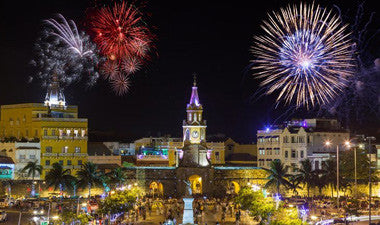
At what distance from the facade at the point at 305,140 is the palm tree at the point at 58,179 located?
27.1 metres

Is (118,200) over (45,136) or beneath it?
beneath

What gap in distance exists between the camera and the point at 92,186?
77.7m

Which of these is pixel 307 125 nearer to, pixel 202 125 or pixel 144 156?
pixel 202 125

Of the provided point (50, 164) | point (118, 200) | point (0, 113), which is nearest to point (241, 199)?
point (118, 200)

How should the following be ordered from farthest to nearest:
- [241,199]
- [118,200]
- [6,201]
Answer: [6,201] → [241,199] → [118,200]

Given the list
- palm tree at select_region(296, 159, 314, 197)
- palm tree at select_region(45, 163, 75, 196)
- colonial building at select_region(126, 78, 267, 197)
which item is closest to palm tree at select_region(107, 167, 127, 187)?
colonial building at select_region(126, 78, 267, 197)

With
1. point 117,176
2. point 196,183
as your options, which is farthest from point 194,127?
point 117,176

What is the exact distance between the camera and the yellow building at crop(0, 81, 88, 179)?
8238 cm

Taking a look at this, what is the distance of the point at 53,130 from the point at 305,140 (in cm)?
3001

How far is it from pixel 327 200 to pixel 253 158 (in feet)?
133

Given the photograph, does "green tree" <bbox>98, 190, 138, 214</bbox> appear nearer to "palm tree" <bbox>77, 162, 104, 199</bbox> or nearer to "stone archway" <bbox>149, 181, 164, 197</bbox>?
"palm tree" <bbox>77, 162, 104, 199</bbox>

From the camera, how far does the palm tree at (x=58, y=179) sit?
74.1 metres

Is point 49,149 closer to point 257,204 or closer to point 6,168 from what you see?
point 6,168

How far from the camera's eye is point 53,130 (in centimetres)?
8319
